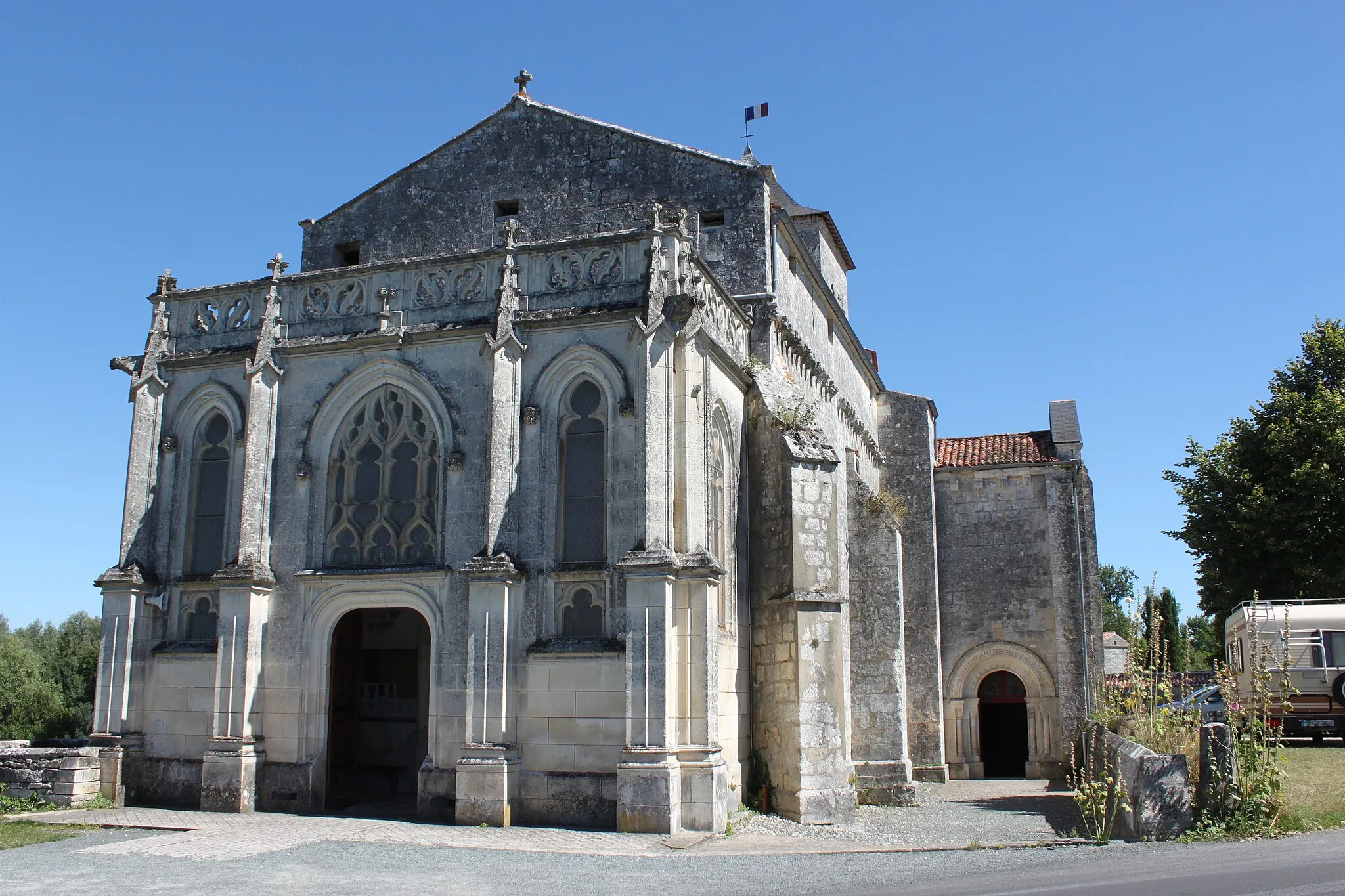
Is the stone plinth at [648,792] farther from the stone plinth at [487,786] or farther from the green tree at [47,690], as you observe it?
the green tree at [47,690]

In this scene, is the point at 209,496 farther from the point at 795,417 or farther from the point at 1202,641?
the point at 1202,641

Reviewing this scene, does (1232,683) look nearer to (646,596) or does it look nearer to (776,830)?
(776,830)

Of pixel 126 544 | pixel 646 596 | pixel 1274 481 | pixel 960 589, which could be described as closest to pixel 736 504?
pixel 646 596

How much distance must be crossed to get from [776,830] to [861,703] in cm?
701

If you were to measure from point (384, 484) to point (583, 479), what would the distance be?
298 cm

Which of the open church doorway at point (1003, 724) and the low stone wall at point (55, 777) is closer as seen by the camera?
the low stone wall at point (55, 777)

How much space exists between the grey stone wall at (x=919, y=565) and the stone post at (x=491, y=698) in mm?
12870

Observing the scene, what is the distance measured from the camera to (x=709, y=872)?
10.2 metres

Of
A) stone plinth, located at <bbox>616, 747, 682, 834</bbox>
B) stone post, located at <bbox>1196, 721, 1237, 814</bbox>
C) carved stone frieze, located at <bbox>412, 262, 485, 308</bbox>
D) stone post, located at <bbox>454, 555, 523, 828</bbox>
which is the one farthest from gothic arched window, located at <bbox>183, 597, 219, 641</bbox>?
stone post, located at <bbox>1196, 721, 1237, 814</bbox>

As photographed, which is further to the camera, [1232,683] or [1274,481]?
[1274,481]

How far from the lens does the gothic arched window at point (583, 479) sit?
45.5 feet

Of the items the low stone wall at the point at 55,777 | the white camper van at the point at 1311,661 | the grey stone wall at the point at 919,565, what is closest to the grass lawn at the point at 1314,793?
the white camper van at the point at 1311,661

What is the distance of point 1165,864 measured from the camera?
30.7 ft

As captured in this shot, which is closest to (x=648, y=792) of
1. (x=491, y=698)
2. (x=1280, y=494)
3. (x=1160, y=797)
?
(x=491, y=698)
